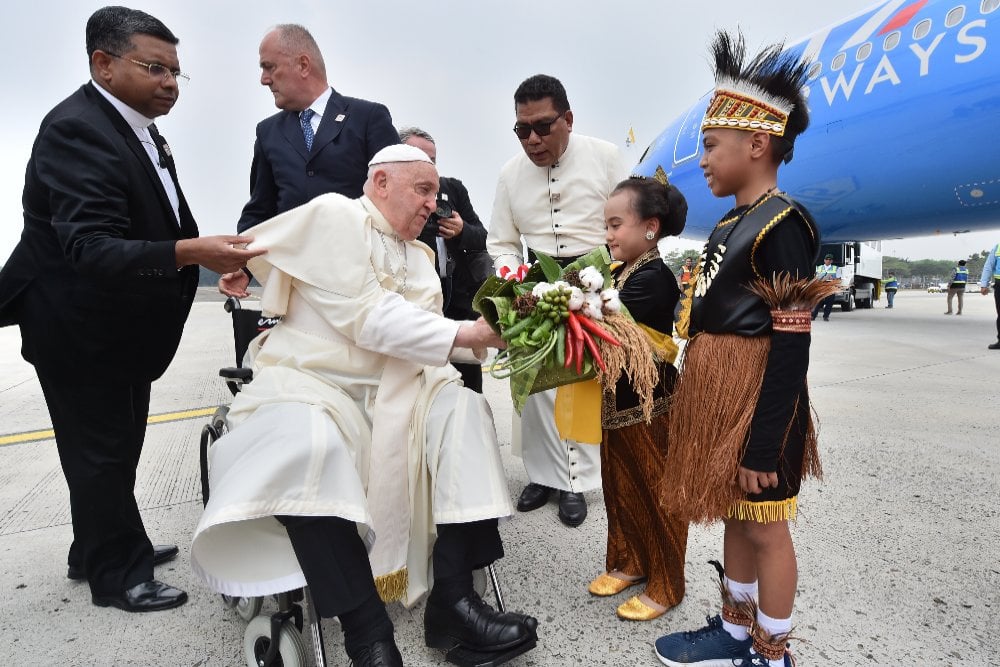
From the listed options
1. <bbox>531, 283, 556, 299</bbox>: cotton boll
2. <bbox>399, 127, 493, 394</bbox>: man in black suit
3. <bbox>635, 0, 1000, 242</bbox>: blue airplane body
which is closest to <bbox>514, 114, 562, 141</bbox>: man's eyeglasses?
<bbox>399, 127, 493, 394</bbox>: man in black suit

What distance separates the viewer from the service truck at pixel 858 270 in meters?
16.8

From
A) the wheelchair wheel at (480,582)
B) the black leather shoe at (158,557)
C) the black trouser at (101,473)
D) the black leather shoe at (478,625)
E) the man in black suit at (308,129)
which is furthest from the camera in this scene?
the man in black suit at (308,129)

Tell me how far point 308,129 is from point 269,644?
233 cm

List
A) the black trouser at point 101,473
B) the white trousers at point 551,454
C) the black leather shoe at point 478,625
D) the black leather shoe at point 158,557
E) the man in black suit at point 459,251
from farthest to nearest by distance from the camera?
the man in black suit at point 459,251
the white trousers at point 551,454
the black leather shoe at point 158,557
the black trouser at point 101,473
the black leather shoe at point 478,625

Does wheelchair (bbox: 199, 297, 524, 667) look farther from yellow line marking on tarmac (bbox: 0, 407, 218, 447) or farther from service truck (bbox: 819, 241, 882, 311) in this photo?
service truck (bbox: 819, 241, 882, 311)

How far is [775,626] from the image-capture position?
1.64 m

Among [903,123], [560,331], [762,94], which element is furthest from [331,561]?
[903,123]

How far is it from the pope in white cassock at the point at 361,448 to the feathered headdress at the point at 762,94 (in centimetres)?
98

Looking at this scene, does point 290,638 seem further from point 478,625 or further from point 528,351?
point 528,351

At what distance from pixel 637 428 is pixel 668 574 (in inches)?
21.6

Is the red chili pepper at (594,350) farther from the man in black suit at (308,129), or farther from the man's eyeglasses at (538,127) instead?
the man in black suit at (308,129)

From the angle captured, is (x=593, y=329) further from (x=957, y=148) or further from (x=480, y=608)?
(x=957, y=148)

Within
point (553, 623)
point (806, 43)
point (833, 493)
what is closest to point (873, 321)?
point (806, 43)

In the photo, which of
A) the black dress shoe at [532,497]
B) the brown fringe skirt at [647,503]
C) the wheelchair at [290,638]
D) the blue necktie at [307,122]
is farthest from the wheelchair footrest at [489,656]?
the blue necktie at [307,122]
